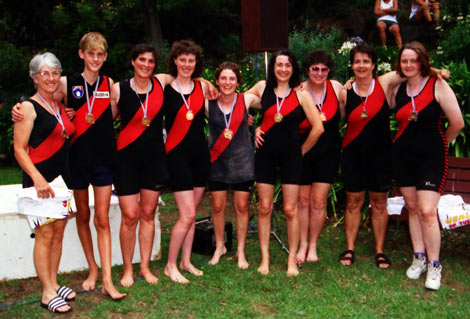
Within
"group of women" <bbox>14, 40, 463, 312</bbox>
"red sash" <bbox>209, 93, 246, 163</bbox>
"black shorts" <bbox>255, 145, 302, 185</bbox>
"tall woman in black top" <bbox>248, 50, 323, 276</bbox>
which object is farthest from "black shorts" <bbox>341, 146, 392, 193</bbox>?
"red sash" <bbox>209, 93, 246, 163</bbox>

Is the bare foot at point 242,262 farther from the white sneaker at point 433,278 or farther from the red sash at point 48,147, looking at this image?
the red sash at point 48,147

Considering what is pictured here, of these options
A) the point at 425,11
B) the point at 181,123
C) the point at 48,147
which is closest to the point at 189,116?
the point at 181,123

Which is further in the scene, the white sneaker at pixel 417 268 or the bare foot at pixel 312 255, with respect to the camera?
the bare foot at pixel 312 255

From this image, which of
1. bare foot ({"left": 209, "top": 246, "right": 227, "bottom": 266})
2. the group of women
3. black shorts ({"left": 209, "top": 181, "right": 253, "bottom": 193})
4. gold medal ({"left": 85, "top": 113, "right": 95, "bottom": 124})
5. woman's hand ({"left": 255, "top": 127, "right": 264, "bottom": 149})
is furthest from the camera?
bare foot ({"left": 209, "top": 246, "right": 227, "bottom": 266})

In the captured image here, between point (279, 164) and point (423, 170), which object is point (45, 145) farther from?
point (423, 170)

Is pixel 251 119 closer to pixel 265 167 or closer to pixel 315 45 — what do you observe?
pixel 265 167

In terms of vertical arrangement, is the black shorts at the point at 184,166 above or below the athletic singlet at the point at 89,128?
below

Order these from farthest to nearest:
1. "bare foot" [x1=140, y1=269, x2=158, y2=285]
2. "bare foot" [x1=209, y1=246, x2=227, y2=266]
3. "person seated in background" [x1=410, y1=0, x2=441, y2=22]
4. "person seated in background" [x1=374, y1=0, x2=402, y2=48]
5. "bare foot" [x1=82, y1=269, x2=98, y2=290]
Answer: "person seated in background" [x1=410, y1=0, x2=441, y2=22]
"person seated in background" [x1=374, y1=0, x2=402, y2=48]
"bare foot" [x1=209, y1=246, x2=227, y2=266]
"bare foot" [x1=140, y1=269, x2=158, y2=285]
"bare foot" [x1=82, y1=269, x2=98, y2=290]

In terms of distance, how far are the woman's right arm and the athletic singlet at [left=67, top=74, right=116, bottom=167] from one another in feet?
1.34

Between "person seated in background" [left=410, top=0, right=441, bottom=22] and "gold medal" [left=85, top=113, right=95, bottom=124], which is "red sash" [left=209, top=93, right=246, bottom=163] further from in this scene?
"person seated in background" [left=410, top=0, right=441, bottom=22]

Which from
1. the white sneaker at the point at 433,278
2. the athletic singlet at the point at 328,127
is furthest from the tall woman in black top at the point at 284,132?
the white sneaker at the point at 433,278

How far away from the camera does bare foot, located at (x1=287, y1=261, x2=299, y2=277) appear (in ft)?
15.5

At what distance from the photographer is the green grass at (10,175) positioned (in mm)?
9562

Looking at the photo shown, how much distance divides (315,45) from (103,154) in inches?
231
